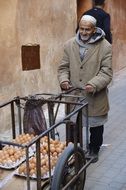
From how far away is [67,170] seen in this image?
3.98 meters

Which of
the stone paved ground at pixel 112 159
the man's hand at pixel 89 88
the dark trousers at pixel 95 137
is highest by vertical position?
the man's hand at pixel 89 88

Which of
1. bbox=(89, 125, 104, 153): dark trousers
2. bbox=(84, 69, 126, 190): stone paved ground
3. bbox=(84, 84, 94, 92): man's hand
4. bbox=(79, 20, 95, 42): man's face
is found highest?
bbox=(79, 20, 95, 42): man's face

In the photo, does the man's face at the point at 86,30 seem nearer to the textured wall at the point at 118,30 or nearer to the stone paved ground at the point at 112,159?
the stone paved ground at the point at 112,159

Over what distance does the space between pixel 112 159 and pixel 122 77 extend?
5.79m

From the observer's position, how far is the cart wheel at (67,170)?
12.1 ft

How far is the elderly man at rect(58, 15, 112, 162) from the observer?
5.12m

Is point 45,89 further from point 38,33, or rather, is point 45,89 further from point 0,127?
point 0,127

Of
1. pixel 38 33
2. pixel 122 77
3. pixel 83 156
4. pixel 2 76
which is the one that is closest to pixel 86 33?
pixel 83 156

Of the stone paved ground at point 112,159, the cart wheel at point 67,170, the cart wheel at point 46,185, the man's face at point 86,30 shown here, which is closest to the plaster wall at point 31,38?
the stone paved ground at point 112,159

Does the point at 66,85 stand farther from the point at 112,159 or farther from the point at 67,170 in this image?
the point at 67,170

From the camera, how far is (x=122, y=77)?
1130cm

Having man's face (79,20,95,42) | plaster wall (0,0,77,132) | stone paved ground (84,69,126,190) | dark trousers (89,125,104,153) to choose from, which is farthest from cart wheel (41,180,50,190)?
plaster wall (0,0,77,132)

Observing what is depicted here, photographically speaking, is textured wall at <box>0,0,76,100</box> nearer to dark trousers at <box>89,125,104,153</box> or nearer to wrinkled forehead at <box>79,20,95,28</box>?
dark trousers at <box>89,125,104,153</box>

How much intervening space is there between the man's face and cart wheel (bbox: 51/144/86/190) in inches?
59.3
